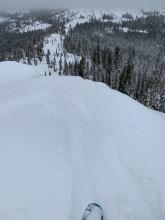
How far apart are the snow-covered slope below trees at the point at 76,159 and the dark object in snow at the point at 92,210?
0.78 feet

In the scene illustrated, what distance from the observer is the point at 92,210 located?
38.3ft

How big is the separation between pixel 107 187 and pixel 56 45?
189 meters

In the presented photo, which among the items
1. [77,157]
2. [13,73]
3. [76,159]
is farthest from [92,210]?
[13,73]

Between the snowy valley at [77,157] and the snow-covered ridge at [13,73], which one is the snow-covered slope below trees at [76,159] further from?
the snow-covered ridge at [13,73]

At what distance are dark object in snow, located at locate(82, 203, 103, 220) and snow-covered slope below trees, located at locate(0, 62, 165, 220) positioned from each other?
0.24 meters

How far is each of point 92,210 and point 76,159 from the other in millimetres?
3544

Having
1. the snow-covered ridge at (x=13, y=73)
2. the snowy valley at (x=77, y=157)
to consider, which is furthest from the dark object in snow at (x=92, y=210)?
the snow-covered ridge at (x=13, y=73)

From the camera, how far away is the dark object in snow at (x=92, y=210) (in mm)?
11369

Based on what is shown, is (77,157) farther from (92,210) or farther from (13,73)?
(13,73)

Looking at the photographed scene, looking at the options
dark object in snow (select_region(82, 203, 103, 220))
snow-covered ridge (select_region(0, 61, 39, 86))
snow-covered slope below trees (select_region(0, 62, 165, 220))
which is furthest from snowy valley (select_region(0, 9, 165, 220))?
snow-covered ridge (select_region(0, 61, 39, 86))

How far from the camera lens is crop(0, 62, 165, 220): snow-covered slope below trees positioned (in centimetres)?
1188

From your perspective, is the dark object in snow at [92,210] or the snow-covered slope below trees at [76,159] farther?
the snow-covered slope below trees at [76,159]

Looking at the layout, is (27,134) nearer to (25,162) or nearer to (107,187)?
(25,162)

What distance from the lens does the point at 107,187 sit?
13172 mm
